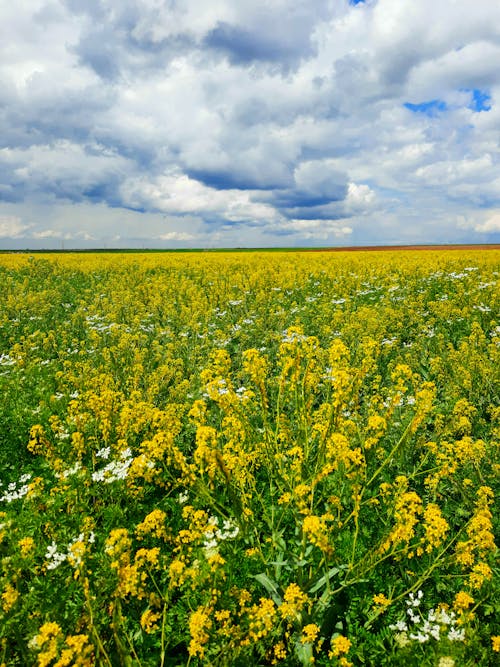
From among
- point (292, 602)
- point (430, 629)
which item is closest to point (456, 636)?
point (430, 629)

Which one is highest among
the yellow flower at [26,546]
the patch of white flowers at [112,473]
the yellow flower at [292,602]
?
the patch of white flowers at [112,473]

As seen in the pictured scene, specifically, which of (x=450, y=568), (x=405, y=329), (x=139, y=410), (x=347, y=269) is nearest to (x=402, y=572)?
(x=450, y=568)

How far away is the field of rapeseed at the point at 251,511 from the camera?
2486mm

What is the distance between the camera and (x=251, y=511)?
3078 millimetres

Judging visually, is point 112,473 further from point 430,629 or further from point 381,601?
point 430,629

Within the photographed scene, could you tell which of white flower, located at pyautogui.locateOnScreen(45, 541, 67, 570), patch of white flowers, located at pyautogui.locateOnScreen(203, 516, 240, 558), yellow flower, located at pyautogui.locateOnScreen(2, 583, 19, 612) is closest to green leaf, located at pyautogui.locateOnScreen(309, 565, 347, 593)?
patch of white flowers, located at pyautogui.locateOnScreen(203, 516, 240, 558)

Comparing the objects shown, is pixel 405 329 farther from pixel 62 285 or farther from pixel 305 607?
pixel 62 285

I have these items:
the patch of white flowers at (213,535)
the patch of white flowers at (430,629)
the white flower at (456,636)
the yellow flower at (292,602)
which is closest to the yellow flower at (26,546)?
the patch of white flowers at (213,535)

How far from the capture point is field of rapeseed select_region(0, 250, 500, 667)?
2486 mm

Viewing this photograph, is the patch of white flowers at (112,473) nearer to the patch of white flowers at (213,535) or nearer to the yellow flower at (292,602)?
the patch of white flowers at (213,535)

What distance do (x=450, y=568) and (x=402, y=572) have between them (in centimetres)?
46

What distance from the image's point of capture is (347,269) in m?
16.8

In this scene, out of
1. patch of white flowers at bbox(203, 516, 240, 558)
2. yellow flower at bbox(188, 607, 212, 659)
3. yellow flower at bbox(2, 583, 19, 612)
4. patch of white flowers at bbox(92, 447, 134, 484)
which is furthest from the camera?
patch of white flowers at bbox(92, 447, 134, 484)

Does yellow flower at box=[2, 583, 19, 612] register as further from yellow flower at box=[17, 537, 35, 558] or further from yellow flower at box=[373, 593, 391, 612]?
yellow flower at box=[373, 593, 391, 612]
